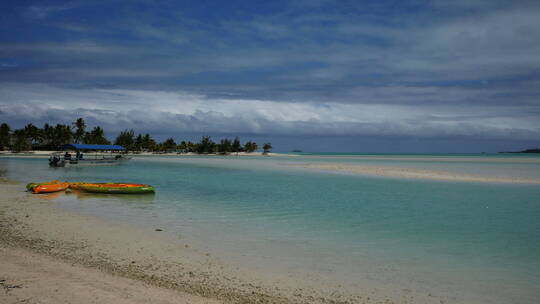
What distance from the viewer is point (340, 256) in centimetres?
1084

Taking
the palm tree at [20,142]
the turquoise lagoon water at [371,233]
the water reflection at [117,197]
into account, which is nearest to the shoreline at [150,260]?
the turquoise lagoon water at [371,233]

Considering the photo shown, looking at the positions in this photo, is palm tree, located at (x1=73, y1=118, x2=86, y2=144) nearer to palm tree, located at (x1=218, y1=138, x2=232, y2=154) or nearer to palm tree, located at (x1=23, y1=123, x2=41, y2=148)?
palm tree, located at (x1=23, y1=123, x2=41, y2=148)

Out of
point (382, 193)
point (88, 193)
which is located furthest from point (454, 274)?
point (88, 193)

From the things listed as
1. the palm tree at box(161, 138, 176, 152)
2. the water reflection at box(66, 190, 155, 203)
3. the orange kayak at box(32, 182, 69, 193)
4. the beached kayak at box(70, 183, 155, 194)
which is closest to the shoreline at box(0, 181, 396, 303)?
the water reflection at box(66, 190, 155, 203)

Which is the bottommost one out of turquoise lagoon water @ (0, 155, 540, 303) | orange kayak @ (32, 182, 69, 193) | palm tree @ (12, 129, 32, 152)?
turquoise lagoon water @ (0, 155, 540, 303)

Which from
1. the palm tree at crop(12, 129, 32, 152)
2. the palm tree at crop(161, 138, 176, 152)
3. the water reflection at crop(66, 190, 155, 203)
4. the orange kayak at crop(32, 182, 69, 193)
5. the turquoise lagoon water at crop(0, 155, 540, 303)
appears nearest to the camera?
the turquoise lagoon water at crop(0, 155, 540, 303)

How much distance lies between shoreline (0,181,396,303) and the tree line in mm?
112709

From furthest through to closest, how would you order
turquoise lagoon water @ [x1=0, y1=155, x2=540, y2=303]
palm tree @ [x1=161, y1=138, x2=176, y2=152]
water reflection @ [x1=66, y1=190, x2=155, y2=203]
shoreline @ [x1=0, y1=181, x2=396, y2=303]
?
palm tree @ [x1=161, y1=138, x2=176, y2=152]
water reflection @ [x1=66, y1=190, x2=155, y2=203]
turquoise lagoon water @ [x1=0, y1=155, x2=540, y2=303]
shoreline @ [x1=0, y1=181, x2=396, y2=303]

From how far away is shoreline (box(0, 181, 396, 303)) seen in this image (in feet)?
25.3

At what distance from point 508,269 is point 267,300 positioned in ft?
23.0

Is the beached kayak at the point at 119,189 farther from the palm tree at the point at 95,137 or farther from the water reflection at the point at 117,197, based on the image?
the palm tree at the point at 95,137

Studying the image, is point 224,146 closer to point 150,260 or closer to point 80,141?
point 80,141

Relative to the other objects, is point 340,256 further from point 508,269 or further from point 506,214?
point 506,214

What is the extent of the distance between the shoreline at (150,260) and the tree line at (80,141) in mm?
112709
